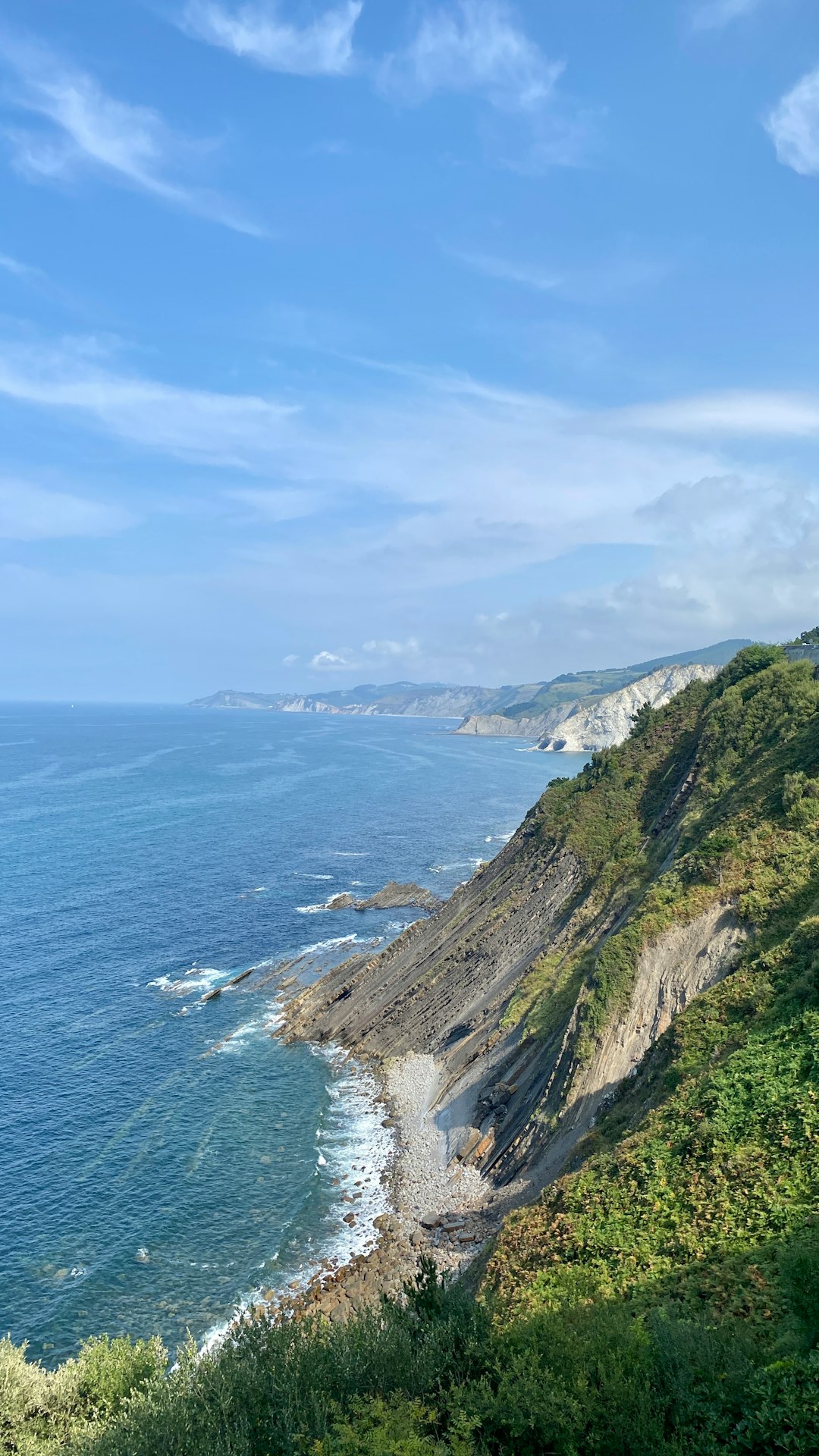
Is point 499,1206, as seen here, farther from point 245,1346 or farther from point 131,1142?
point 131,1142

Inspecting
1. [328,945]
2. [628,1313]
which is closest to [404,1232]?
[628,1313]

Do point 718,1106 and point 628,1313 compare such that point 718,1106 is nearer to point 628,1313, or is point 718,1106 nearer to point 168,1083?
point 628,1313

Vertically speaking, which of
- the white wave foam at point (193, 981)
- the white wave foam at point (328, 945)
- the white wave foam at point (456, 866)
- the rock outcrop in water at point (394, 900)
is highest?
the white wave foam at point (456, 866)

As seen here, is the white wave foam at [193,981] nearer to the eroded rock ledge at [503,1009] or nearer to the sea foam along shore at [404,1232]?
the eroded rock ledge at [503,1009]

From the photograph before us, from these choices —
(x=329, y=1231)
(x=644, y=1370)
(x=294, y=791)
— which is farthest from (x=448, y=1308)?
(x=294, y=791)

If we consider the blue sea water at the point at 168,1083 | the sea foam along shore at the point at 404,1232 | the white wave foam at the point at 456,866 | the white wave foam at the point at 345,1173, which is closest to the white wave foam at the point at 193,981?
the blue sea water at the point at 168,1083

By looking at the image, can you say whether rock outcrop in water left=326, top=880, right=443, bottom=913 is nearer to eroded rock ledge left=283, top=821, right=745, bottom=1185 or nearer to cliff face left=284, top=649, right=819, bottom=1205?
eroded rock ledge left=283, top=821, right=745, bottom=1185

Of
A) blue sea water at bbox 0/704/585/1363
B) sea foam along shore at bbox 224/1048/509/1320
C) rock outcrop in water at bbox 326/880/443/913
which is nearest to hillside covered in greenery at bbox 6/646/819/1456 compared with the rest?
sea foam along shore at bbox 224/1048/509/1320
